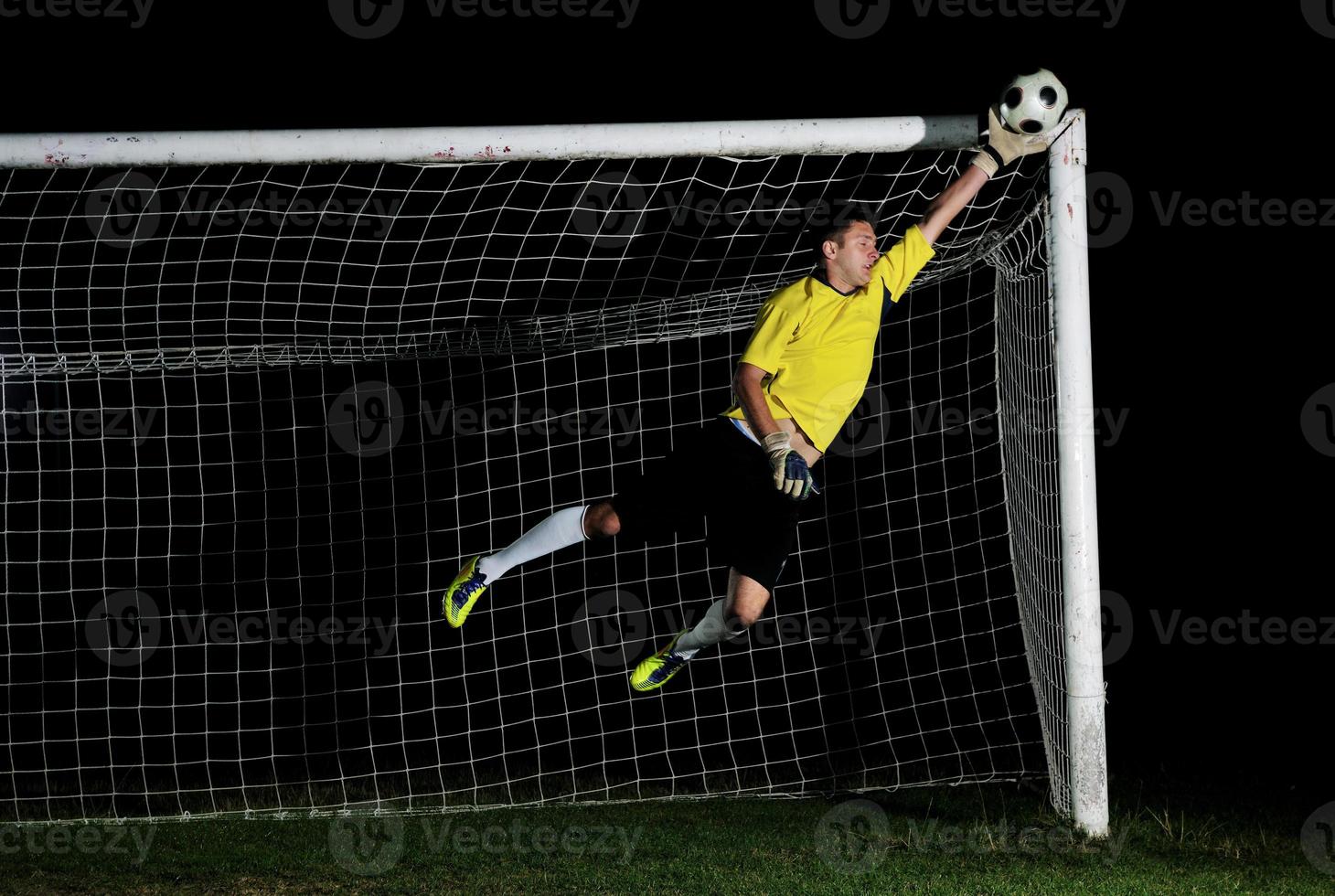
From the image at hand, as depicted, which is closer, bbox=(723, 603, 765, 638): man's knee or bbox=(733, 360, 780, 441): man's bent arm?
bbox=(733, 360, 780, 441): man's bent arm

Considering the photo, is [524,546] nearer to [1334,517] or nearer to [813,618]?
[813,618]

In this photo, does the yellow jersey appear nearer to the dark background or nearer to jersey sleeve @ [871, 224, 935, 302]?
jersey sleeve @ [871, 224, 935, 302]

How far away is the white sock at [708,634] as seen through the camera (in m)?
4.11

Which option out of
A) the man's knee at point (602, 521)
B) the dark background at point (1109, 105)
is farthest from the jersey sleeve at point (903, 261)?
the dark background at point (1109, 105)

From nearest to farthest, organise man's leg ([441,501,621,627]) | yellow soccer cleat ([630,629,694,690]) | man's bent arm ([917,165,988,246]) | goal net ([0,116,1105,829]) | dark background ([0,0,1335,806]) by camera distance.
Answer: man's bent arm ([917,165,988,246])
man's leg ([441,501,621,627])
yellow soccer cleat ([630,629,694,690])
goal net ([0,116,1105,829])
dark background ([0,0,1335,806])

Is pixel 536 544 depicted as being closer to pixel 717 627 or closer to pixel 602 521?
pixel 602 521

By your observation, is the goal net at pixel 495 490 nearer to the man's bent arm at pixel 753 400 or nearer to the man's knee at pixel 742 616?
the man's bent arm at pixel 753 400

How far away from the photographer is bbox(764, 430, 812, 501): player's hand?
3666 mm

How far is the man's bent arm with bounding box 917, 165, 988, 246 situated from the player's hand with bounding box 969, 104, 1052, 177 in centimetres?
4

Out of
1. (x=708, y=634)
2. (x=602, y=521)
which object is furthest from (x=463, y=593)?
(x=708, y=634)

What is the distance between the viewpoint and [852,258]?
12.9 feet

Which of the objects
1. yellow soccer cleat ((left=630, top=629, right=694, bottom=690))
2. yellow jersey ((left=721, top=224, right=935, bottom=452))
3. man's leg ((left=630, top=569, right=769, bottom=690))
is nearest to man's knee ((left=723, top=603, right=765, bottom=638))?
man's leg ((left=630, top=569, right=769, bottom=690))

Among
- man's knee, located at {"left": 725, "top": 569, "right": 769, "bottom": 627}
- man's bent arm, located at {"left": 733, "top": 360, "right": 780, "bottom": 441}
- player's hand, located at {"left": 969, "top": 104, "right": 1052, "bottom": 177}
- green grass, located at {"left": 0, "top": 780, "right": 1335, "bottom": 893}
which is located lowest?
green grass, located at {"left": 0, "top": 780, "right": 1335, "bottom": 893}

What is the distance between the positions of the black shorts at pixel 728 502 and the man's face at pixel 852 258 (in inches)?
24.7
